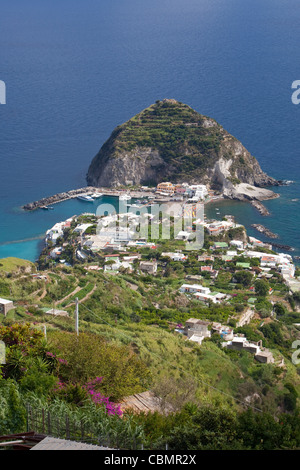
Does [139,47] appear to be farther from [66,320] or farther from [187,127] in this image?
[66,320]

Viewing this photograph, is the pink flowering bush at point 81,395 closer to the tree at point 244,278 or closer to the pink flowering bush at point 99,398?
the pink flowering bush at point 99,398

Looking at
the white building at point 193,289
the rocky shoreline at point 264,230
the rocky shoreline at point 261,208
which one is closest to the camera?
the white building at point 193,289

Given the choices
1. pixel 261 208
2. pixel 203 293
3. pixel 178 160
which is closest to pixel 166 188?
pixel 178 160

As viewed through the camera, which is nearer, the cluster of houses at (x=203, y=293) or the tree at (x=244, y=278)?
the cluster of houses at (x=203, y=293)

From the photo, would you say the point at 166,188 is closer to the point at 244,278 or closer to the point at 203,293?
the point at 244,278

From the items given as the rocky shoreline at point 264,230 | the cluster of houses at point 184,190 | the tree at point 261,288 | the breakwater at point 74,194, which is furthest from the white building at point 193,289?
the breakwater at point 74,194

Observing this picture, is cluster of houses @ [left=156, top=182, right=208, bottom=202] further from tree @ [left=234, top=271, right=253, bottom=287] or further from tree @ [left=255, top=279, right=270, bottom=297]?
tree @ [left=255, top=279, right=270, bottom=297]

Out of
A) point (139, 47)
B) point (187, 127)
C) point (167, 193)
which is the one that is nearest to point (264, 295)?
point (167, 193)
